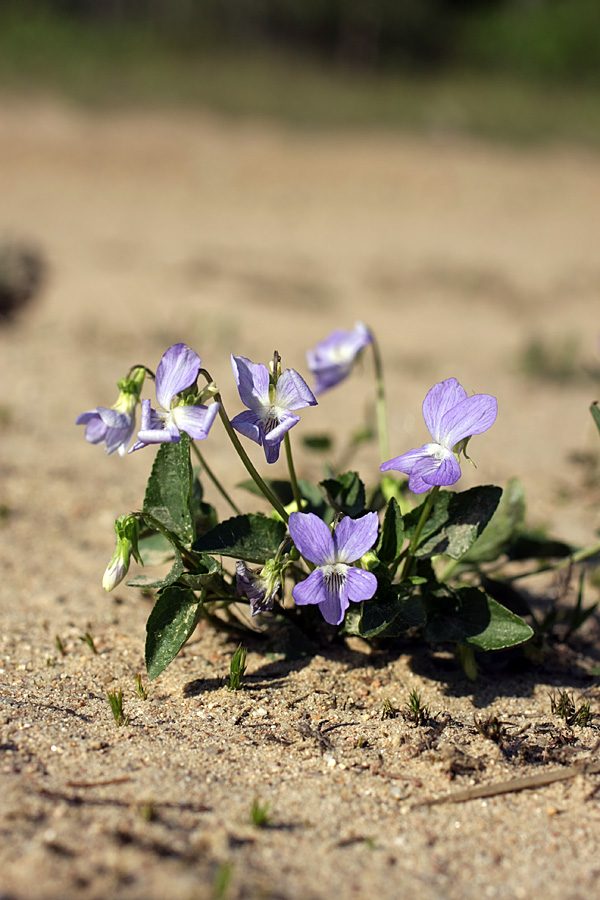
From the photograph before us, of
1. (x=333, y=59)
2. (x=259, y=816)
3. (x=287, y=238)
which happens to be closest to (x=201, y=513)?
(x=259, y=816)

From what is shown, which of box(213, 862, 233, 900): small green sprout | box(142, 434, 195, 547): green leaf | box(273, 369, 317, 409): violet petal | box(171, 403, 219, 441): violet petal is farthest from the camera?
box(142, 434, 195, 547): green leaf

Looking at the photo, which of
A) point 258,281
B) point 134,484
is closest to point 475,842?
point 134,484

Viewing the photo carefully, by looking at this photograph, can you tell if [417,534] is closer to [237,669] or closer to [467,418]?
[467,418]

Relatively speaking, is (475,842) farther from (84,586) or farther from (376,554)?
Answer: (84,586)

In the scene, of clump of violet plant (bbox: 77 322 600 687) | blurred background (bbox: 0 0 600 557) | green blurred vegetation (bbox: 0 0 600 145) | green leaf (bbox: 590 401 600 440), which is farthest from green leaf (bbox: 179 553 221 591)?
green blurred vegetation (bbox: 0 0 600 145)

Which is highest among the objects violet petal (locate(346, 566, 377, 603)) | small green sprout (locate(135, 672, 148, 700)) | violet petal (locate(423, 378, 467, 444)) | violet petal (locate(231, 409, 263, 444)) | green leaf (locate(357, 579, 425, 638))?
violet petal (locate(423, 378, 467, 444))

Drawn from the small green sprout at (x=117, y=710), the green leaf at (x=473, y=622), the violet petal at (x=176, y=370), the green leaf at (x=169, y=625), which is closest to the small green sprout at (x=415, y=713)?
the green leaf at (x=473, y=622)

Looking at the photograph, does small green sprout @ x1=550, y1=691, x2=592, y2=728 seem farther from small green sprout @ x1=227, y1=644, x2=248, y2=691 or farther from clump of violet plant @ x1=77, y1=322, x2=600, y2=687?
small green sprout @ x1=227, y1=644, x2=248, y2=691
